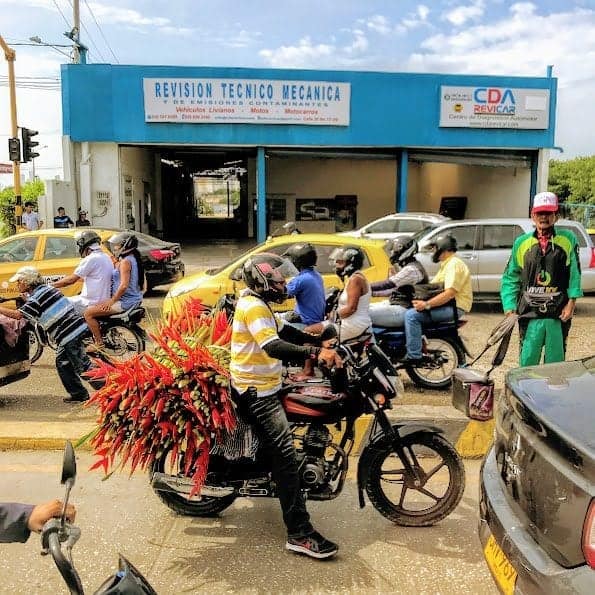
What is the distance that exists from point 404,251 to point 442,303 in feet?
2.84

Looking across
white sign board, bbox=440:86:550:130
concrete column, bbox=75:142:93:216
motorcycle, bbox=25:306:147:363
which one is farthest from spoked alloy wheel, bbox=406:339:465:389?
concrete column, bbox=75:142:93:216

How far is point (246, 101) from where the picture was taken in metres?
19.7

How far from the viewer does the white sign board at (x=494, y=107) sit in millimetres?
20422

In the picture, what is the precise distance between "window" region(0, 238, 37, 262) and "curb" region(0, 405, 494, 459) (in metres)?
6.09

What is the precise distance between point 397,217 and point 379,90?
6.10 m

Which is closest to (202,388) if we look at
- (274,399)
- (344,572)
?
(274,399)

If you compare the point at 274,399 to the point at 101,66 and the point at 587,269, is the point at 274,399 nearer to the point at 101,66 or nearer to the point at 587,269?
the point at 587,269

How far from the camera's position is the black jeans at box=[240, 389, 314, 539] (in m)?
3.43

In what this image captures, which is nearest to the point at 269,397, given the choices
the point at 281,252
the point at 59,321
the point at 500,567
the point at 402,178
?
the point at 500,567

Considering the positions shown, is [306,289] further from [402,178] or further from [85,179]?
[402,178]

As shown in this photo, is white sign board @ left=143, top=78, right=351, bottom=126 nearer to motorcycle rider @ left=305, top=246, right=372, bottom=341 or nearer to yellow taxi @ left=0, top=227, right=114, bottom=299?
yellow taxi @ left=0, top=227, right=114, bottom=299

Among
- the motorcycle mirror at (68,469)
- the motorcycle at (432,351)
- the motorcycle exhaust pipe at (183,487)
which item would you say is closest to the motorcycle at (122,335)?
the motorcycle at (432,351)

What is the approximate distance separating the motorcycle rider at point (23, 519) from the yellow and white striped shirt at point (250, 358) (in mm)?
1480

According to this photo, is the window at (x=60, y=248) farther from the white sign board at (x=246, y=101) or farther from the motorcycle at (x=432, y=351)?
the white sign board at (x=246, y=101)
